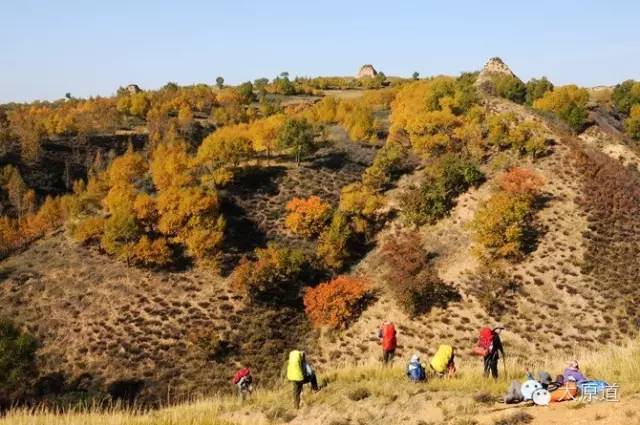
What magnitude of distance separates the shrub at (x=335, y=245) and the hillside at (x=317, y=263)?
212mm

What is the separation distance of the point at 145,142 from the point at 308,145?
7118 cm

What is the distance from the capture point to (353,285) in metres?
55.2

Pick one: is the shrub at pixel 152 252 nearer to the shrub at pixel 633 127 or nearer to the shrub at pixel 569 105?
the shrub at pixel 569 105

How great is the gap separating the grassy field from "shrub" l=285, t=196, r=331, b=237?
44431mm

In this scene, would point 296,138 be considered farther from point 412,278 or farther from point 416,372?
point 416,372

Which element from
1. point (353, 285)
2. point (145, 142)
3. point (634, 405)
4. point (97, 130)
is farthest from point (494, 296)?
point (97, 130)

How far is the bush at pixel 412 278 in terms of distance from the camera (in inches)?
1998

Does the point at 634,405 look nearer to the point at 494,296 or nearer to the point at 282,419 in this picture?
the point at 282,419

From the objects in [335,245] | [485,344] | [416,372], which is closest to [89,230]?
[335,245]

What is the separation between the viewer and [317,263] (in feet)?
201

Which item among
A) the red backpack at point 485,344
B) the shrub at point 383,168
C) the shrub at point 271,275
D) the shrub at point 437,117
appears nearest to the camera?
the red backpack at point 485,344

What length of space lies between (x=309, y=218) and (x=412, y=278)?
16.5 meters

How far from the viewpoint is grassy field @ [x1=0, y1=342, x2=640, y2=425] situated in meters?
13.8

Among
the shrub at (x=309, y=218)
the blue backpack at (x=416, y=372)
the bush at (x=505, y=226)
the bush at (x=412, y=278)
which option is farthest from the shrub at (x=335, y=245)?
the blue backpack at (x=416, y=372)
